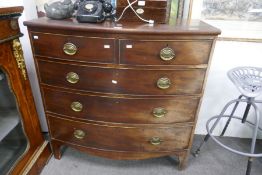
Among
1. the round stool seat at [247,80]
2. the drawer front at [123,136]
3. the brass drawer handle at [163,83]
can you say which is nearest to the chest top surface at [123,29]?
the brass drawer handle at [163,83]

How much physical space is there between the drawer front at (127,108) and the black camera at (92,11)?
0.42 meters

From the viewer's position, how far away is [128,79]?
115 cm

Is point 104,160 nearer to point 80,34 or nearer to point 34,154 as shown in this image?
point 34,154

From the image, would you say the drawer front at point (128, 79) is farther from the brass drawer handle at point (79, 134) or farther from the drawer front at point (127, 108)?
the brass drawer handle at point (79, 134)

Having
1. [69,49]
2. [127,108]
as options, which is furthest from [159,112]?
[69,49]

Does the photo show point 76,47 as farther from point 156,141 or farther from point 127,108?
point 156,141

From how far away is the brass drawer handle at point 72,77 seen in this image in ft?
3.90

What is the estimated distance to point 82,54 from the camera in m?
1.12

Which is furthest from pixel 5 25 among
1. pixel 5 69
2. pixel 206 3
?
pixel 206 3

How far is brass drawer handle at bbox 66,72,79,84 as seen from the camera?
1.19 metres

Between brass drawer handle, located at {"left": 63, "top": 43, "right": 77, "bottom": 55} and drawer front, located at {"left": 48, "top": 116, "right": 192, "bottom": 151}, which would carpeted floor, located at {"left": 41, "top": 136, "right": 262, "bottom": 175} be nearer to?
drawer front, located at {"left": 48, "top": 116, "right": 192, "bottom": 151}

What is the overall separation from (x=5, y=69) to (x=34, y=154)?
64 centimetres

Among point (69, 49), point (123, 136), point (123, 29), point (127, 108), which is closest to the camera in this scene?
point (123, 29)

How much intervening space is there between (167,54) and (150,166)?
3.00 ft
